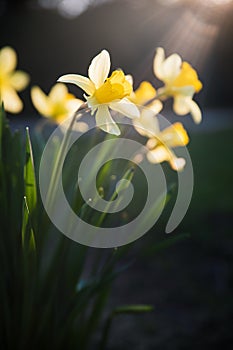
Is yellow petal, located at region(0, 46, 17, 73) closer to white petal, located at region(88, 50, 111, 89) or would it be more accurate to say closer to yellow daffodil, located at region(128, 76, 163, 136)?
yellow daffodil, located at region(128, 76, 163, 136)

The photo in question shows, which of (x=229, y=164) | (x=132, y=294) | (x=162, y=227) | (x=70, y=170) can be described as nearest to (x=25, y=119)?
(x=229, y=164)

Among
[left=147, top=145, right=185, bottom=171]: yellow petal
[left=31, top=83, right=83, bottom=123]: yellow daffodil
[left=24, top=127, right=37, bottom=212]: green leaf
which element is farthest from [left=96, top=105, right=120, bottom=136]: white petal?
[left=31, top=83, right=83, bottom=123]: yellow daffodil

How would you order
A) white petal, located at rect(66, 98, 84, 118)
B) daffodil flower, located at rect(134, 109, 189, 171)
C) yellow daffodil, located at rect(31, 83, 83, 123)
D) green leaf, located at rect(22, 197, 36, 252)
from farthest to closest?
yellow daffodil, located at rect(31, 83, 83, 123) < white petal, located at rect(66, 98, 84, 118) < daffodil flower, located at rect(134, 109, 189, 171) < green leaf, located at rect(22, 197, 36, 252)

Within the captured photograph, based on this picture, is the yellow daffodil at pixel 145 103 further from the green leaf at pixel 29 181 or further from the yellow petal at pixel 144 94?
the green leaf at pixel 29 181

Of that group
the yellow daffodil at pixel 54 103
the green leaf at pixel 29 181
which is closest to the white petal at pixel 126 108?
the green leaf at pixel 29 181

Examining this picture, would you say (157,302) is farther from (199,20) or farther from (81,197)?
(199,20)

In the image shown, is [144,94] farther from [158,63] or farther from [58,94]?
[58,94]

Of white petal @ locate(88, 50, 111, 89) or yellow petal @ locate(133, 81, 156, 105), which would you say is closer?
white petal @ locate(88, 50, 111, 89)

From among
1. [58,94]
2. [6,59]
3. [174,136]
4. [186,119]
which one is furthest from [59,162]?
[186,119]

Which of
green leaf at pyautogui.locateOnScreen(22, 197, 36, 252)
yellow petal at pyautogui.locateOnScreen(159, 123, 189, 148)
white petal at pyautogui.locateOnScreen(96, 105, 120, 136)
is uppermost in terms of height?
white petal at pyautogui.locateOnScreen(96, 105, 120, 136)
